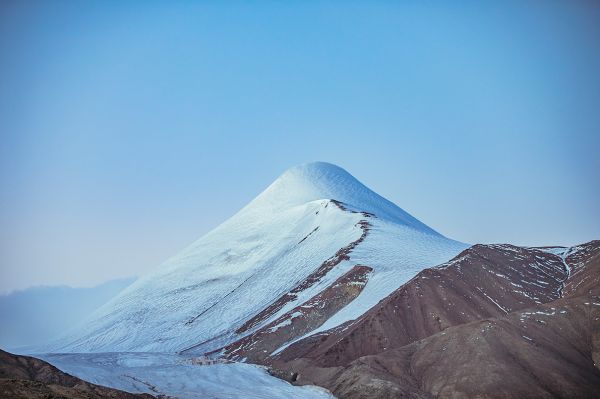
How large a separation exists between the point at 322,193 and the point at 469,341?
9966 centimetres

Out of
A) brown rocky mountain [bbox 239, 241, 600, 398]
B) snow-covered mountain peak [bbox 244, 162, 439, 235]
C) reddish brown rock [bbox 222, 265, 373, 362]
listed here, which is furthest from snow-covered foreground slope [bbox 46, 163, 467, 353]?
brown rocky mountain [bbox 239, 241, 600, 398]

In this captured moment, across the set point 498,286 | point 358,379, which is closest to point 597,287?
point 498,286

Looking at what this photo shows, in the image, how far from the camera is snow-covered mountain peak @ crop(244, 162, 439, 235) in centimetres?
14679

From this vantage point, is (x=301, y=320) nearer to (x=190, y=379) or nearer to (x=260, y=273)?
(x=190, y=379)

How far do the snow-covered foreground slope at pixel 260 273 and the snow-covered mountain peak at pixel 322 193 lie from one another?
81 centimetres

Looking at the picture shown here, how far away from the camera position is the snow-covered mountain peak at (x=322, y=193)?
14679 centimetres

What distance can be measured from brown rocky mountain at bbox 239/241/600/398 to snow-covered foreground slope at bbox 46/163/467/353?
769 centimetres

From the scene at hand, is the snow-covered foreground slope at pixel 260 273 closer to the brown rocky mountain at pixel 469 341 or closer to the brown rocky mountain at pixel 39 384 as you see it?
the brown rocky mountain at pixel 469 341

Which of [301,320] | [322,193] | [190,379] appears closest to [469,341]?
[301,320]

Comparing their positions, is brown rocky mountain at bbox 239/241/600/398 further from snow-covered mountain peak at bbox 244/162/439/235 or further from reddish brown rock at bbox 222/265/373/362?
snow-covered mountain peak at bbox 244/162/439/235

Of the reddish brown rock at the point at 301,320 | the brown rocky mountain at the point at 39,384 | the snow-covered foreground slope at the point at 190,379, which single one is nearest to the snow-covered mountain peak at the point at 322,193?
the reddish brown rock at the point at 301,320

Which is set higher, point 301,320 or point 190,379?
point 301,320

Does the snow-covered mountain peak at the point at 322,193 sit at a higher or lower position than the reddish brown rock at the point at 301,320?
higher

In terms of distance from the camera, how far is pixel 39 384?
3469 centimetres
